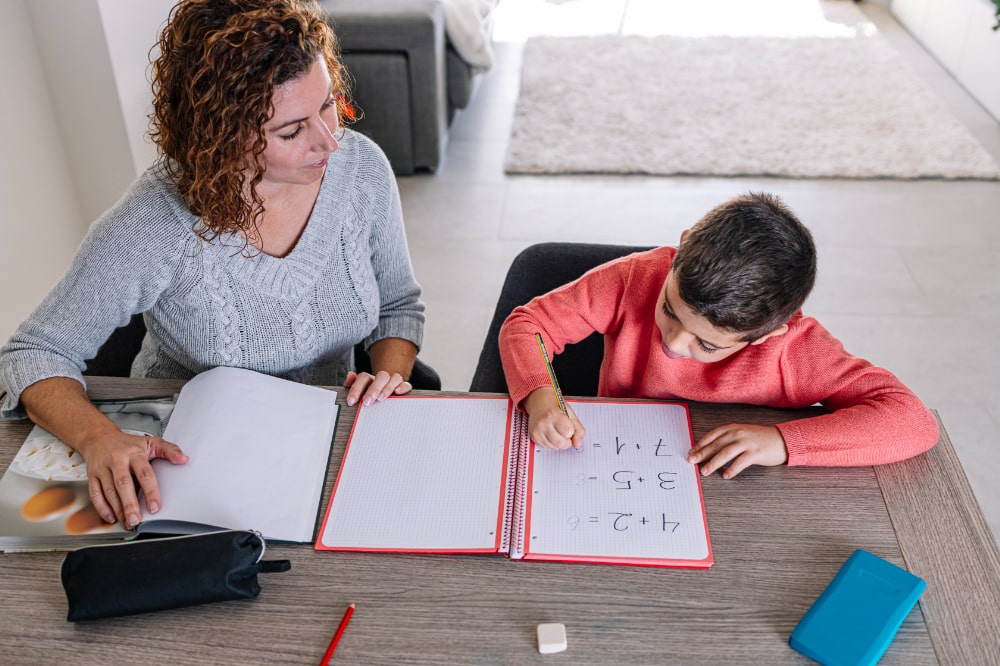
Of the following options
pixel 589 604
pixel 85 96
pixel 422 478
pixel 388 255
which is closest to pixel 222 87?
pixel 388 255

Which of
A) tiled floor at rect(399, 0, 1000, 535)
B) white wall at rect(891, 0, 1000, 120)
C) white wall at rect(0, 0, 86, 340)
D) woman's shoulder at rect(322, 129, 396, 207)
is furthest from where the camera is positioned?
white wall at rect(891, 0, 1000, 120)

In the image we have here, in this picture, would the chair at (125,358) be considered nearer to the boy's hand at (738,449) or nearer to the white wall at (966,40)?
the boy's hand at (738,449)

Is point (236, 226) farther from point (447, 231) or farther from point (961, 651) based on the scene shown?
point (447, 231)

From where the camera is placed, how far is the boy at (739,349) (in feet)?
3.24

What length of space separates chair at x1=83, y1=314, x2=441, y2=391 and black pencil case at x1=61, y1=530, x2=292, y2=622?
59 cm

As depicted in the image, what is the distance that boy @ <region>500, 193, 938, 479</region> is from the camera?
99 centimetres

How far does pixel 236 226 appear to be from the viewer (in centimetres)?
116

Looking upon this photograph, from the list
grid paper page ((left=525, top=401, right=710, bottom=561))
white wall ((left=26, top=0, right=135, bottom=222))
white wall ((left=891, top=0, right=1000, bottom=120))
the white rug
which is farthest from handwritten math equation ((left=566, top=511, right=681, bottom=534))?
white wall ((left=891, top=0, right=1000, bottom=120))

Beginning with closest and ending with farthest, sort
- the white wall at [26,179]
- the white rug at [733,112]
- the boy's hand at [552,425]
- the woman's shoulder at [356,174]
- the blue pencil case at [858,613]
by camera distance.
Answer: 1. the blue pencil case at [858,613]
2. the boy's hand at [552,425]
3. the woman's shoulder at [356,174]
4. the white wall at [26,179]
5. the white rug at [733,112]

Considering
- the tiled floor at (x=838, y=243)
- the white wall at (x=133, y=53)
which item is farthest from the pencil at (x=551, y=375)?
the white wall at (x=133, y=53)

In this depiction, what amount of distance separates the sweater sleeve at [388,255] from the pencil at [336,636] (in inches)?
24.7

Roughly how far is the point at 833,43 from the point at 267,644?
4.34 meters

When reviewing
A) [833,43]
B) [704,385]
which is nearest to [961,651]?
[704,385]

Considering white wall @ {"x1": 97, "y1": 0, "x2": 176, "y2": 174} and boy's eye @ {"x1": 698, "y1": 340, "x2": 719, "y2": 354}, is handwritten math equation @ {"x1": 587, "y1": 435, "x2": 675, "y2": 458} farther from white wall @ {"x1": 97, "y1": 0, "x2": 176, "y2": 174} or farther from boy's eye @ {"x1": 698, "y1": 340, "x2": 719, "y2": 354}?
white wall @ {"x1": 97, "y1": 0, "x2": 176, "y2": 174}
